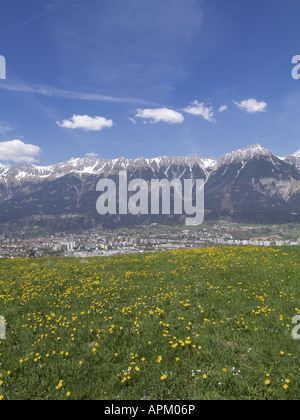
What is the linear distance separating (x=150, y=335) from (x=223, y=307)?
3.73 m

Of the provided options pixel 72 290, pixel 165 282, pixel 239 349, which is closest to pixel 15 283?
pixel 72 290

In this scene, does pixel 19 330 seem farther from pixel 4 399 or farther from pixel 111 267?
pixel 111 267

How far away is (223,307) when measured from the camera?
1048 cm

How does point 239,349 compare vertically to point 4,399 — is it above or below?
above

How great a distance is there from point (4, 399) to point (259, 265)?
14.5m

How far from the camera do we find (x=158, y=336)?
866cm

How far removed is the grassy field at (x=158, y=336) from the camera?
6.41 metres

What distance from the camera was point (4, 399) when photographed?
20.8 feet

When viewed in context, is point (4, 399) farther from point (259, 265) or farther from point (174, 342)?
point (259, 265)

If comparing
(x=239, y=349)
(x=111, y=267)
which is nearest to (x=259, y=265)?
(x=239, y=349)

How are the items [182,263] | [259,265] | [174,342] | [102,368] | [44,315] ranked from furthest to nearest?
[182,263], [259,265], [44,315], [174,342], [102,368]

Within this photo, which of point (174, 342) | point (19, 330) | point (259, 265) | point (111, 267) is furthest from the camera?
point (111, 267)

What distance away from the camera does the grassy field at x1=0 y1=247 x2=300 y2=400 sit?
6406 mm
